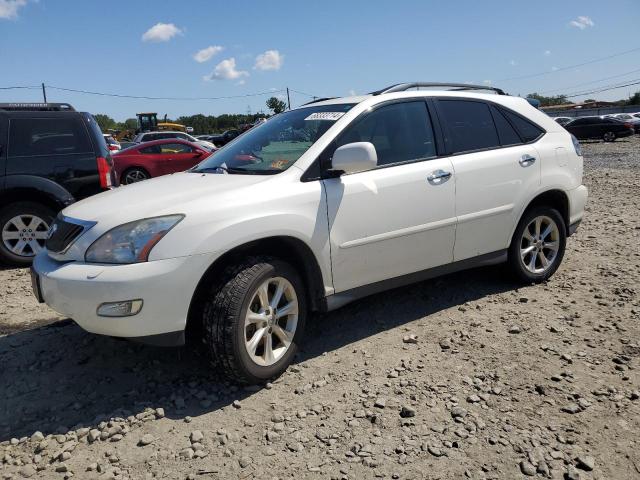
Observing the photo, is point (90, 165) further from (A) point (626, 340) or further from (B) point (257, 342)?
(A) point (626, 340)

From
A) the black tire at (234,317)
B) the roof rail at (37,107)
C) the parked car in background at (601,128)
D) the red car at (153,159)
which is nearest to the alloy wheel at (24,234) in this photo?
the roof rail at (37,107)

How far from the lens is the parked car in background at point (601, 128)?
29.0m

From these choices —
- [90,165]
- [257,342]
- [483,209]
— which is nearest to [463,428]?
[257,342]

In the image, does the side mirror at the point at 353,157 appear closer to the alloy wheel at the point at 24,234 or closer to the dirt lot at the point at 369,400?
the dirt lot at the point at 369,400

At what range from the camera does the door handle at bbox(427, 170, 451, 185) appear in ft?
12.7

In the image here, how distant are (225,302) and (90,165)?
420 centimetres

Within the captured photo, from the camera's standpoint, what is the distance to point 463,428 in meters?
2.77

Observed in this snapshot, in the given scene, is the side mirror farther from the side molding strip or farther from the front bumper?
the front bumper

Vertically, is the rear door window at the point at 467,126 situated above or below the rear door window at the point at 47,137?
below

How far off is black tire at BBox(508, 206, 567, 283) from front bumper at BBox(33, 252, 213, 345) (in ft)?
9.24

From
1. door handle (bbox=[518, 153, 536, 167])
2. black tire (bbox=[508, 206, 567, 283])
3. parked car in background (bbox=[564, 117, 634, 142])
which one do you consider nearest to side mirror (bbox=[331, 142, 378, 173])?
door handle (bbox=[518, 153, 536, 167])

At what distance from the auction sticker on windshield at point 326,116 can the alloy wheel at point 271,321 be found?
48.5 inches

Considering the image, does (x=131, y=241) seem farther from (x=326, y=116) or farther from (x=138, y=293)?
(x=326, y=116)

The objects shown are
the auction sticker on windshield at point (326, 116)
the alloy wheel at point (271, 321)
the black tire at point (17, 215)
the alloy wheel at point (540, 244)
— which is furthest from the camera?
the black tire at point (17, 215)
